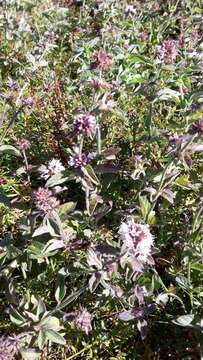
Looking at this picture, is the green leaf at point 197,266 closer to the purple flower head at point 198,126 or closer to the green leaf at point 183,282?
the green leaf at point 183,282

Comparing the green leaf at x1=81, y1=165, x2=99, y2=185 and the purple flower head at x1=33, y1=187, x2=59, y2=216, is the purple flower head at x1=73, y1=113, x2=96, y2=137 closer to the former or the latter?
the green leaf at x1=81, y1=165, x2=99, y2=185

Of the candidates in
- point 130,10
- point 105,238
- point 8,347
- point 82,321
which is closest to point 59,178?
point 105,238

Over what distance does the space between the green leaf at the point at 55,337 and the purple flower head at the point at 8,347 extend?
0.12 meters

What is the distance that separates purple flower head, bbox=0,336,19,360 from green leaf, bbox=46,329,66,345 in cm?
12

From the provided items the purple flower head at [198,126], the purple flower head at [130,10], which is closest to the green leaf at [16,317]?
the purple flower head at [198,126]

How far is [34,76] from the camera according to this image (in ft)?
11.0

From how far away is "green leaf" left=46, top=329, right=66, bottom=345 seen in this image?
1.84 m

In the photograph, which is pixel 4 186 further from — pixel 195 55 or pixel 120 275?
pixel 195 55

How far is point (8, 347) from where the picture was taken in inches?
71.2

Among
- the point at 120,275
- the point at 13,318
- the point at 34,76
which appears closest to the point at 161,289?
the point at 120,275

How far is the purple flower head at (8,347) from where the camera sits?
1743mm

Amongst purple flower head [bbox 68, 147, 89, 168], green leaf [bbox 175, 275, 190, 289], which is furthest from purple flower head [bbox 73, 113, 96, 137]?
green leaf [bbox 175, 275, 190, 289]

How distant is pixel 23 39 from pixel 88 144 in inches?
65.8

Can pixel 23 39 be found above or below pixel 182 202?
above
